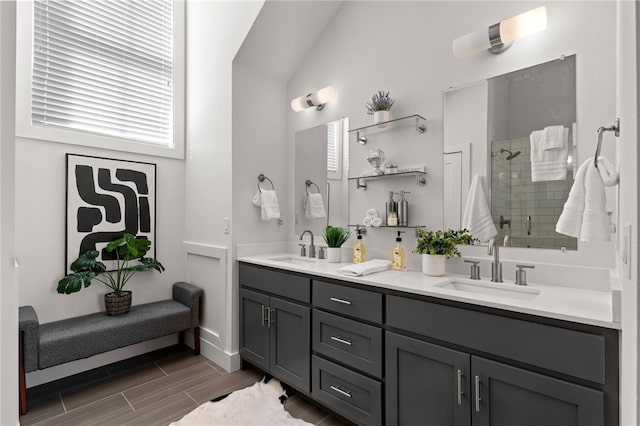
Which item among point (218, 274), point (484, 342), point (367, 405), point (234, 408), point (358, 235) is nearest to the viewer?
point (484, 342)

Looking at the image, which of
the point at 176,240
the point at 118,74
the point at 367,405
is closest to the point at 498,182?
the point at 367,405

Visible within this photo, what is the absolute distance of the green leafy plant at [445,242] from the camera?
180 centimetres

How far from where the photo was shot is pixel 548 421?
116 cm

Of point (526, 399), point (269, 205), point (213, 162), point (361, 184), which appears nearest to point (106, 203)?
point (213, 162)

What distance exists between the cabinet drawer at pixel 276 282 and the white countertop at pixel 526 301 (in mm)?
80

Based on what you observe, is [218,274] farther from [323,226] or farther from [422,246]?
[422,246]

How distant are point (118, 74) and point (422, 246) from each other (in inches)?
113

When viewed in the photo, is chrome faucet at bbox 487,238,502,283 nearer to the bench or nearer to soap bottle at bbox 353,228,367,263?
soap bottle at bbox 353,228,367,263

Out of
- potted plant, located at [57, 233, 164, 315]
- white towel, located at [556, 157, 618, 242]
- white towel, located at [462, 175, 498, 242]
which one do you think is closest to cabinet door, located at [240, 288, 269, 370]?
potted plant, located at [57, 233, 164, 315]

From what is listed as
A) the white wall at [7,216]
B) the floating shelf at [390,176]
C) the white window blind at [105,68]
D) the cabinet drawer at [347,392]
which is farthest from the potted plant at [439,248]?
the white window blind at [105,68]

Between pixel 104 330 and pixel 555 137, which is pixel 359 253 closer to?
pixel 555 137

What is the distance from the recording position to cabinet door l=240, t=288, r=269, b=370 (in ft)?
7.63

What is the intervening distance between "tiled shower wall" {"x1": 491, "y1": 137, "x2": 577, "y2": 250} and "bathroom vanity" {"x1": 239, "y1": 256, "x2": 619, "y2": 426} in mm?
247

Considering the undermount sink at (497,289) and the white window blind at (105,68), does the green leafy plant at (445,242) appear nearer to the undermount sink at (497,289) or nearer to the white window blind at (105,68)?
the undermount sink at (497,289)
